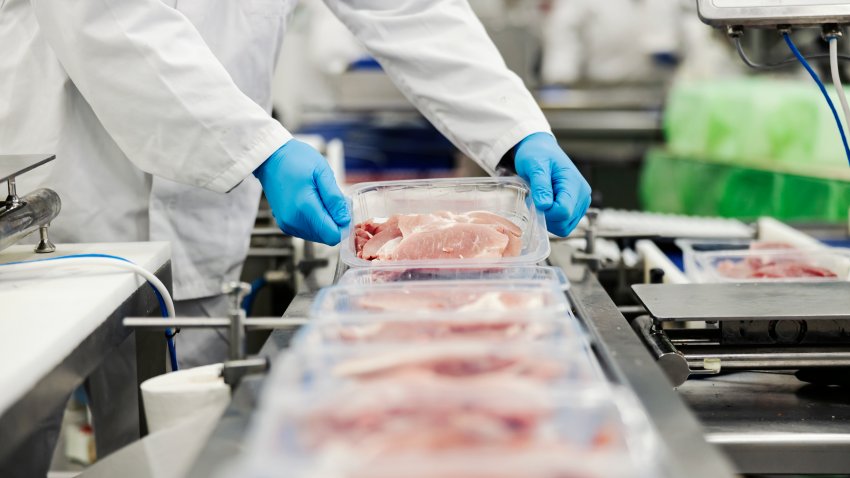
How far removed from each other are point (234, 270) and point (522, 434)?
4.20ft

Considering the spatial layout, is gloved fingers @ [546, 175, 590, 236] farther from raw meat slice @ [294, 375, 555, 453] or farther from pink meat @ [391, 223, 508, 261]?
raw meat slice @ [294, 375, 555, 453]

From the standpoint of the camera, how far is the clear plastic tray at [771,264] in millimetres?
1664

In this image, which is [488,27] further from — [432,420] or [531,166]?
[432,420]

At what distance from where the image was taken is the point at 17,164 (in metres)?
1.28

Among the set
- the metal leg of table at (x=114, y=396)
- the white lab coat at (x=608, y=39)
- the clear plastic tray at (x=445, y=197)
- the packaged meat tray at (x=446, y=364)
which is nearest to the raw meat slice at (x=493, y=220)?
the clear plastic tray at (x=445, y=197)

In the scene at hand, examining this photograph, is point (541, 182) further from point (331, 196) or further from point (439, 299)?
point (439, 299)

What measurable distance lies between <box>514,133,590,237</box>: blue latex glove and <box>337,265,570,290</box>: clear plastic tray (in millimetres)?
287

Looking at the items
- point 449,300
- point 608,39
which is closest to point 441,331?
point 449,300

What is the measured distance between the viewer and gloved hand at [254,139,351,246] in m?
1.39

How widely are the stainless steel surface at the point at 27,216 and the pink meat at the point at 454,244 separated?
55 cm

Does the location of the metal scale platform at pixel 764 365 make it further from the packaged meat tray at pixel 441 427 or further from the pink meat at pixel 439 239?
the packaged meat tray at pixel 441 427

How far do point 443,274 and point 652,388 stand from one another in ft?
1.17

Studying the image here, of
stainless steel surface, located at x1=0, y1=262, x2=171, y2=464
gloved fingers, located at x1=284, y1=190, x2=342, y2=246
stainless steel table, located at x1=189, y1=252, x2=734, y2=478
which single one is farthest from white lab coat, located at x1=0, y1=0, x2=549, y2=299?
stainless steel table, located at x1=189, y1=252, x2=734, y2=478

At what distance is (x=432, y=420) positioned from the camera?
0.71 metres
